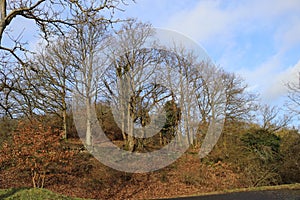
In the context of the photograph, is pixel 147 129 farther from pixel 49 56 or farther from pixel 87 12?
pixel 87 12

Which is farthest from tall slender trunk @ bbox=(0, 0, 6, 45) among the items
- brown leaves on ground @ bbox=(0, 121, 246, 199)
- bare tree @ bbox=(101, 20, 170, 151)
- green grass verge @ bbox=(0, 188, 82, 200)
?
bare tree @ bbox=(101, 20, 170, 151)

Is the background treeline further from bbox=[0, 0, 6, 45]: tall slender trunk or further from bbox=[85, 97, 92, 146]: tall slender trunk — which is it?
bbox=[0, 0, 6, 45]: tall slender trunk

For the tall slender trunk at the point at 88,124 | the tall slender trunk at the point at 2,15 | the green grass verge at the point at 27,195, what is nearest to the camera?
the tall slender trunk at the point at 2,15

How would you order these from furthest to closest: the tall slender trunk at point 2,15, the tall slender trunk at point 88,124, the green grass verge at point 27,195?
the tall slender trunk at point 88,124
the green grass verge at point 27,195
the tall slender trunk at point 2,15

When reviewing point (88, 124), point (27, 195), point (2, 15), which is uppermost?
point (2, 15)

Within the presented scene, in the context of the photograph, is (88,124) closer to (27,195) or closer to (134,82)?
(134,82)

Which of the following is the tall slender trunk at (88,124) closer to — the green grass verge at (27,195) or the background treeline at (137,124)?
the background treeline at (137,124)

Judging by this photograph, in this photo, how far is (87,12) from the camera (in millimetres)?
6484

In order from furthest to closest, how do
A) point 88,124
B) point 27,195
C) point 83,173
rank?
point 88,124
point 83,173
point 27,195

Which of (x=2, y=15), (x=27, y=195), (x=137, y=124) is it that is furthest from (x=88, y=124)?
(x=2, y=15)

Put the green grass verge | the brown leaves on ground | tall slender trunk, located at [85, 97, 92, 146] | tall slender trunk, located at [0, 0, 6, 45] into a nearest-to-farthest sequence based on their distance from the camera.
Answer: tall slender trunk, located at [0, 0, 6, 45] → the green grass verge → the brown leaves on ground → tall slender trunk, located at [85, 97, 92, 146]

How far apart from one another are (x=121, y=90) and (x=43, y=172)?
21.9 feet

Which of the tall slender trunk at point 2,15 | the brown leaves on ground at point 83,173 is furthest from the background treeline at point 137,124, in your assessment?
the tall slender trunk at point 2,15

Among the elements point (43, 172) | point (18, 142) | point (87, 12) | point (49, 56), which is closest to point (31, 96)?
point (87, 12)
